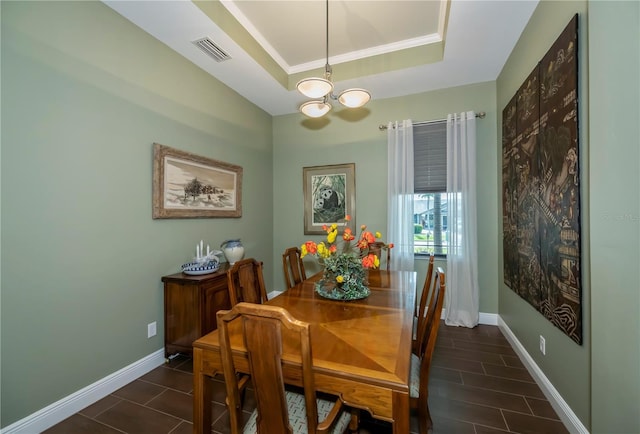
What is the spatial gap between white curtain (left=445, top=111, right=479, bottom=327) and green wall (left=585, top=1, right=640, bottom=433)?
1754 mm

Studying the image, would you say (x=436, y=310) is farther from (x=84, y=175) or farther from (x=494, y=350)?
(x=84, y=175)

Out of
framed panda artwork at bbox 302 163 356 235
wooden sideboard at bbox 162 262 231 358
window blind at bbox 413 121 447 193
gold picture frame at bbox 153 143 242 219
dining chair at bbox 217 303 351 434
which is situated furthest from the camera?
framed panda artwork at bbox 302 163 356 235

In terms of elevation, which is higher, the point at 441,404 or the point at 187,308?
the point at 187,308

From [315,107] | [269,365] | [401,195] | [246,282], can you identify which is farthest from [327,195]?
[269,365]

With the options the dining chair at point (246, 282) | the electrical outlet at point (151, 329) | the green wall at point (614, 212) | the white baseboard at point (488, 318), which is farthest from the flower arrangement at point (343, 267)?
the white baseboard at point (488, 318)

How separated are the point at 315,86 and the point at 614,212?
1.82 metres

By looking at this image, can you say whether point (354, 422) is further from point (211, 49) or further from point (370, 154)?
point (211, 49)

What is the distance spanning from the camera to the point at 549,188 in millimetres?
1823

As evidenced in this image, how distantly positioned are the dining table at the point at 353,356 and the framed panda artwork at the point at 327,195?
213 centimetres

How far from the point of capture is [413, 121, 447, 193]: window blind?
10.8ft

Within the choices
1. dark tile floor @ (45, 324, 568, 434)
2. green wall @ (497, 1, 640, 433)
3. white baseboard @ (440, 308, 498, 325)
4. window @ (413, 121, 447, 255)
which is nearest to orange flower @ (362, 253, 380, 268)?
dark tile floor @ (45, 324, 568, 434)

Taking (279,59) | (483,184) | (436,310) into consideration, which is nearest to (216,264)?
(436,310)

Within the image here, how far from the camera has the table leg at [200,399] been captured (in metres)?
1.16

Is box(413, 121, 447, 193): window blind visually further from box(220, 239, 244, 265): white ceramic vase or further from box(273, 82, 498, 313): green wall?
box(220, 239, 244, 265): white ceramic vase
